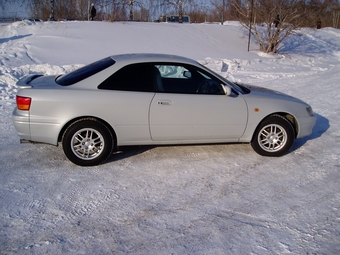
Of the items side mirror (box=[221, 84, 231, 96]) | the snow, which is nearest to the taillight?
the snow

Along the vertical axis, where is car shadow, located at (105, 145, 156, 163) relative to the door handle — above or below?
below

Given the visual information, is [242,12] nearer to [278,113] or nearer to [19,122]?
[278,113]

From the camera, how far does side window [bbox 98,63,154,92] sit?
459 centimetres

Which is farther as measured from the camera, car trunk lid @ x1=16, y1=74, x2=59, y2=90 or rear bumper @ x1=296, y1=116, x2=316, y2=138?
rear bumper @ x1=296, y1=116, x2=316, y2=138

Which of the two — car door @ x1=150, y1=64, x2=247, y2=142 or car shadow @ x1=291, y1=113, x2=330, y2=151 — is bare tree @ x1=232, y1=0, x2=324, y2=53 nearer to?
car shadow @ x1=291, y1=113, x2=330, y2=151

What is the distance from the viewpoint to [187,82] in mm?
4996

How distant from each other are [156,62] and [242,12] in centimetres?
1604

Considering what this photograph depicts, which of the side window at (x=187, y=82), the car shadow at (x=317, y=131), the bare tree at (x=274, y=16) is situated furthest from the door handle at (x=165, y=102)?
the bare tree at (x=274, y=16)

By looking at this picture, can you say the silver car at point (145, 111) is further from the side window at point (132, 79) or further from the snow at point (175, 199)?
the snow at point (175, 199)

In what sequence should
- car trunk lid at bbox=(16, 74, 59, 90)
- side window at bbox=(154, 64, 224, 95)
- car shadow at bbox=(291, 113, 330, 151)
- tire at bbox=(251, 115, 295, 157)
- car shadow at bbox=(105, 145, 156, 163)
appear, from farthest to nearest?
car shadow at bbox=(291, 113, 330, 151) < tire at bbox=(251, 115, 295, 157) < car shadow at bbox=(105, 145, 156, 163) < side window at bbox=(154, 64, 224, 95) < car trunk lid at bbox=(16, 74, 59, 90)

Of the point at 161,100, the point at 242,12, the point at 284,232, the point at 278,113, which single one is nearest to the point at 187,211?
the point at 284,232

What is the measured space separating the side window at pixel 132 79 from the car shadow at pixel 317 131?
2778 mm

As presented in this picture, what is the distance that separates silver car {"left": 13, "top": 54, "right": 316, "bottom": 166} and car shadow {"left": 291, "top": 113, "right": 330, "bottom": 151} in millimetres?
551

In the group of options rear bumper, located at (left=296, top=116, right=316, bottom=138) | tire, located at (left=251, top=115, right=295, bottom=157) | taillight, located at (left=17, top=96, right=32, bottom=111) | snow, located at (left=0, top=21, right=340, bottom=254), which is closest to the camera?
snow, located at (left=0, top=21, right=340, bottom=254)
